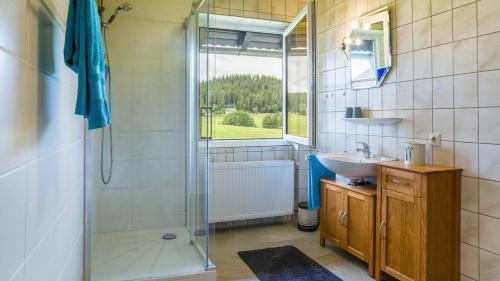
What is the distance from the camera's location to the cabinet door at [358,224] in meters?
2.51

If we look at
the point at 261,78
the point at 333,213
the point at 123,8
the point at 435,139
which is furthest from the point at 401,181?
the point at 123,8

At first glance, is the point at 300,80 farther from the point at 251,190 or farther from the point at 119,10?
the point at 119,10

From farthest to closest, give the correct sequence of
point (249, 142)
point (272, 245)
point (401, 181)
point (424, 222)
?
point (249, 142) → point (272, 245) → point (401, 181) → point (424, 222)

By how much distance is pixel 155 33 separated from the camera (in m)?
3.00

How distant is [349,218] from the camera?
2721mm

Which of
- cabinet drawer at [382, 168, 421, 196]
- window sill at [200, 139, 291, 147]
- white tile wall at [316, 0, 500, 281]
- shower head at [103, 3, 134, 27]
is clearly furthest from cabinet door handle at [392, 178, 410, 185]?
shower head at [103, 3, 134, 27]

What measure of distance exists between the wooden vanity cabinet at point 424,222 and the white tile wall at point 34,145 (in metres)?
1.97

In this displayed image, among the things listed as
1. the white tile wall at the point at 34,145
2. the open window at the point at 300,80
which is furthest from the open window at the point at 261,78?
the white tile wall at the point at 34,145

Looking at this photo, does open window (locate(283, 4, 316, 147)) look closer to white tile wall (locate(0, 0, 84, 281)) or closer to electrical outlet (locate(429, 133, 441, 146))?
electrical outlet (locate(429, 133, 441, 146))

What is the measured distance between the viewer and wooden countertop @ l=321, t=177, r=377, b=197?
2531mm

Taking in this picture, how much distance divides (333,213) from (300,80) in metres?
1.38

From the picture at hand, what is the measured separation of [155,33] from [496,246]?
2.95 meters

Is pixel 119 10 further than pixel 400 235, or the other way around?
pixel 119 10

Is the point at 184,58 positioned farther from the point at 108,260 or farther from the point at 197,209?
the point at 108,260
